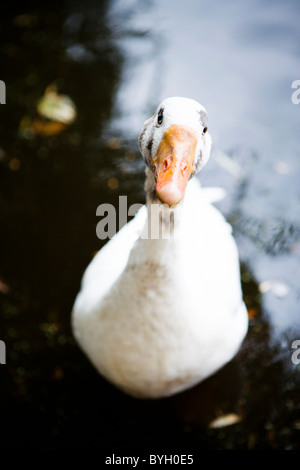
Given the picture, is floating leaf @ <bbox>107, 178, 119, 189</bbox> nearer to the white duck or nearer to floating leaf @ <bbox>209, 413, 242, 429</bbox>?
the white duck

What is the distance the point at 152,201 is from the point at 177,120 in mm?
244

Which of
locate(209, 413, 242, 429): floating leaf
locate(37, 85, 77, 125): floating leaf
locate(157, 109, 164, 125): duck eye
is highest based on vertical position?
locate(37, 85, 77, 125): floating leaf

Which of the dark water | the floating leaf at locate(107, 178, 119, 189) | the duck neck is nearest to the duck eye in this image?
the duck neck

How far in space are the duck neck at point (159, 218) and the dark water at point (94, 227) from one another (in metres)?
0.83

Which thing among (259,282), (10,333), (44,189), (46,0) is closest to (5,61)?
(46,0)

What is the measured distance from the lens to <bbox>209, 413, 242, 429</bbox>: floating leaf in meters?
1.61

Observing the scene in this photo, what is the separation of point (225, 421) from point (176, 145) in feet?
3.85

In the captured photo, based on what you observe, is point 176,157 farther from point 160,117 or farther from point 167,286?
point 167,286

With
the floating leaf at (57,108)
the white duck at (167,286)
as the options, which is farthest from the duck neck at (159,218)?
the floating leaf at (57,108)

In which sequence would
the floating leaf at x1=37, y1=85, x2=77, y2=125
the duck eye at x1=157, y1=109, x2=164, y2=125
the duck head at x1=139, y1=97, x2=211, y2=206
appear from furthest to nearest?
the floating leaf at x1=37, y1=85, x2=77, y2=125
the duck eye at x1=157, y1=109, x2=164, y2=125
the duck head at x1=139, y1=97, x2=211, y2=206

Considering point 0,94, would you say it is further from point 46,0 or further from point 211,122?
point 211,122

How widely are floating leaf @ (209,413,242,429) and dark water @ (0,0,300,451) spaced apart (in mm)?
15

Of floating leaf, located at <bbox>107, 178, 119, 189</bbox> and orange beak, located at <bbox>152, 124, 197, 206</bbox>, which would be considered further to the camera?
floating leaf, located at <bbox>107, 178, 119, 189</bbox>

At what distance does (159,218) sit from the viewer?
1.12 m
